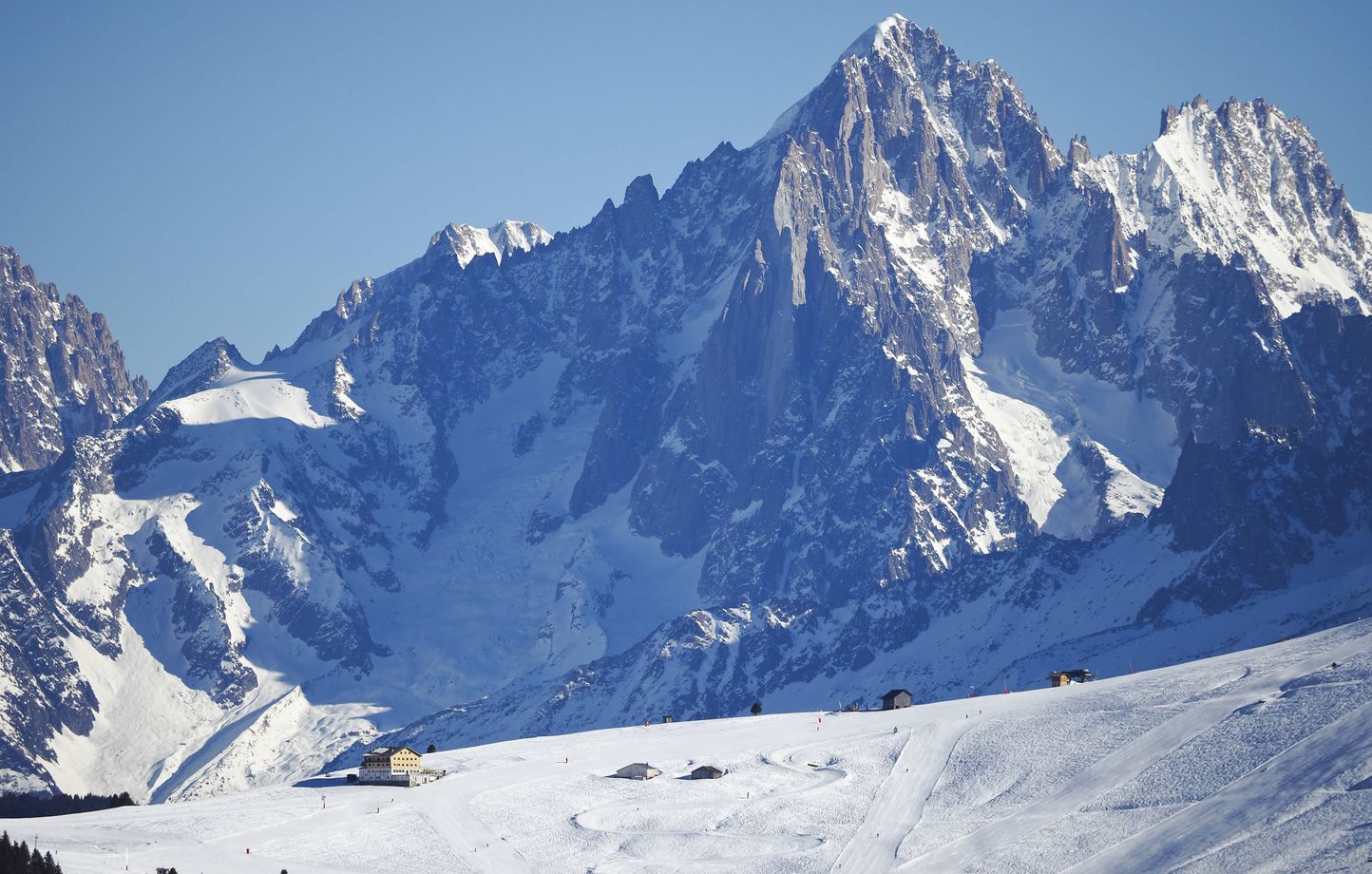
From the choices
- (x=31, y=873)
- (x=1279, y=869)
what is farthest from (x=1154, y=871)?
(x=31, y=873)

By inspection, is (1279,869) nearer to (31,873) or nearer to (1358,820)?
(1358,820)

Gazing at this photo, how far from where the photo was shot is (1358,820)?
199 m

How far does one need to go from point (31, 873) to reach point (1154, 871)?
86752 mm

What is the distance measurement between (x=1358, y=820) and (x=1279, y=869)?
1069cm

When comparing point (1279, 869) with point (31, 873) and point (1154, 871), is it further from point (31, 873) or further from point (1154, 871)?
point (31, 873)

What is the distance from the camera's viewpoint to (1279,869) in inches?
7574

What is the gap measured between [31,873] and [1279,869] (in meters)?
95.3

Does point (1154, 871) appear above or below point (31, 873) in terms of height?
below

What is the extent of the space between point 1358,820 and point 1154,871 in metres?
16.6

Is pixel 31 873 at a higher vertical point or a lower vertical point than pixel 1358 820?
higher

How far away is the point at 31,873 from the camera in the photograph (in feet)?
645

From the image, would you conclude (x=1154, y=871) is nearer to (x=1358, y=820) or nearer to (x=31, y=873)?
(x=1358, y=820)

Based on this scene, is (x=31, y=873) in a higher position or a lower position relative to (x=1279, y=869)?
higher
